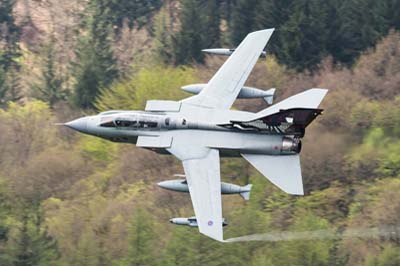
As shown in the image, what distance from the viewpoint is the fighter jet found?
51844 mm

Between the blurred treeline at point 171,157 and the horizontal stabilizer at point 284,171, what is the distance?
7210 mm

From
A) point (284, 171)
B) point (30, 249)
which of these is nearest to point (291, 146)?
point (284, 171)

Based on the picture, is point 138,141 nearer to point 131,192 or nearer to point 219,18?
point 131,192

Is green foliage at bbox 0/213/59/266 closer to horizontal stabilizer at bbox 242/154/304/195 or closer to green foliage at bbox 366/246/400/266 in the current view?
green foliage at bbox 366/246/400/266

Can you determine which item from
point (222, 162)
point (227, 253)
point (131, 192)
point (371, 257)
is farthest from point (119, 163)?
point (371, 257)

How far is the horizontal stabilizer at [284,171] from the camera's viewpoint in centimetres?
5250

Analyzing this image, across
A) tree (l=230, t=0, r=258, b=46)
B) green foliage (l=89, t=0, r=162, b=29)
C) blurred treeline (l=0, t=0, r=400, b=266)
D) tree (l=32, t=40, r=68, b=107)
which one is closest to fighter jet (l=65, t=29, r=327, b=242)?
blurred treeline (l=0, t=0, r=400, b=266)

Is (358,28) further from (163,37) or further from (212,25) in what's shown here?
(163,37)

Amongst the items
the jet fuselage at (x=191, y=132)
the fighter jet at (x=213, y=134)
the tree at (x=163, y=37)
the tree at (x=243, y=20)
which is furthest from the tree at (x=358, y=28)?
the jet fuselage at (x=191, y=132)

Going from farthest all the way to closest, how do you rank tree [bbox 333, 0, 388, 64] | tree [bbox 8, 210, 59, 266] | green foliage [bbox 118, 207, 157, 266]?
tree [bbox 333, 0, 388, 64], tree [bbox 8, 210, 59, 266], green foliage [bbox 118, 207, 157, 266]

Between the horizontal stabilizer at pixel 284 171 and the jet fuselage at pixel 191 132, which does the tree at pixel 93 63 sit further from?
the horizontal stabilizer at pixel 284 171

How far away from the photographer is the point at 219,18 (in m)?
120

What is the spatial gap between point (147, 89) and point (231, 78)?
43.1 m

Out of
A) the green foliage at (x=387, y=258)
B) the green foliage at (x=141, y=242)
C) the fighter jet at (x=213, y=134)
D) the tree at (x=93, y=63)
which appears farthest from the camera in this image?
the tree at (x=93, y=63)
